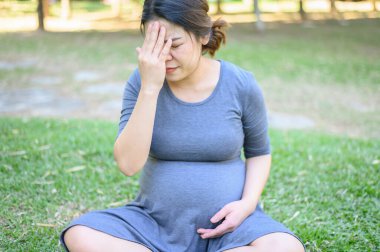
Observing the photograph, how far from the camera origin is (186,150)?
2.31m

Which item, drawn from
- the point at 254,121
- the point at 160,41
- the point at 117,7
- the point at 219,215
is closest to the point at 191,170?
the point at 219,215

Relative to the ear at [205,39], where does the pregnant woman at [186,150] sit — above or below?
below

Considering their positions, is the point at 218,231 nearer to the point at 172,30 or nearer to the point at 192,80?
the point at 192,80

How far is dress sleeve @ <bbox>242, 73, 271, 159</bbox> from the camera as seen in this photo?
242 centimetres

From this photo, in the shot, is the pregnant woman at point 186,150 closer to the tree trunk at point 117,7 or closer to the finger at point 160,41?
the finger at point 160,41

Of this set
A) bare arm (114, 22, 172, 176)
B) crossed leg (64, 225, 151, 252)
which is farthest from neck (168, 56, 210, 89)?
crossed leg (64, 225, 151, 252)

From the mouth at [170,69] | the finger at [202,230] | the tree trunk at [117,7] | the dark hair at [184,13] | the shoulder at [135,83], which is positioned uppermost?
the dark hair at [184,13]

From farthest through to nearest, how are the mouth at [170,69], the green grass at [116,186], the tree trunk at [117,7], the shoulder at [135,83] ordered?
the tree trunk at [117,7] → the green grass at [116,186] → the shoulder at [135,83] → the mouth at [170,69]

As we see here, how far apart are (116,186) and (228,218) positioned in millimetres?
1686

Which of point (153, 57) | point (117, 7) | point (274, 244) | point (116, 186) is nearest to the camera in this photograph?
point (274, 244)

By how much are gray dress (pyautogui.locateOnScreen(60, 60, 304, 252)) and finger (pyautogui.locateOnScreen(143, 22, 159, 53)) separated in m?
0.27

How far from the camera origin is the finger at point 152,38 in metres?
2.16

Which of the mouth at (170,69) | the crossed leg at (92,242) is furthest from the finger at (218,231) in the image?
the mouth at (170,69)

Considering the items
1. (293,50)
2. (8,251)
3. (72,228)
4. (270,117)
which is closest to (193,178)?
(72,228)
